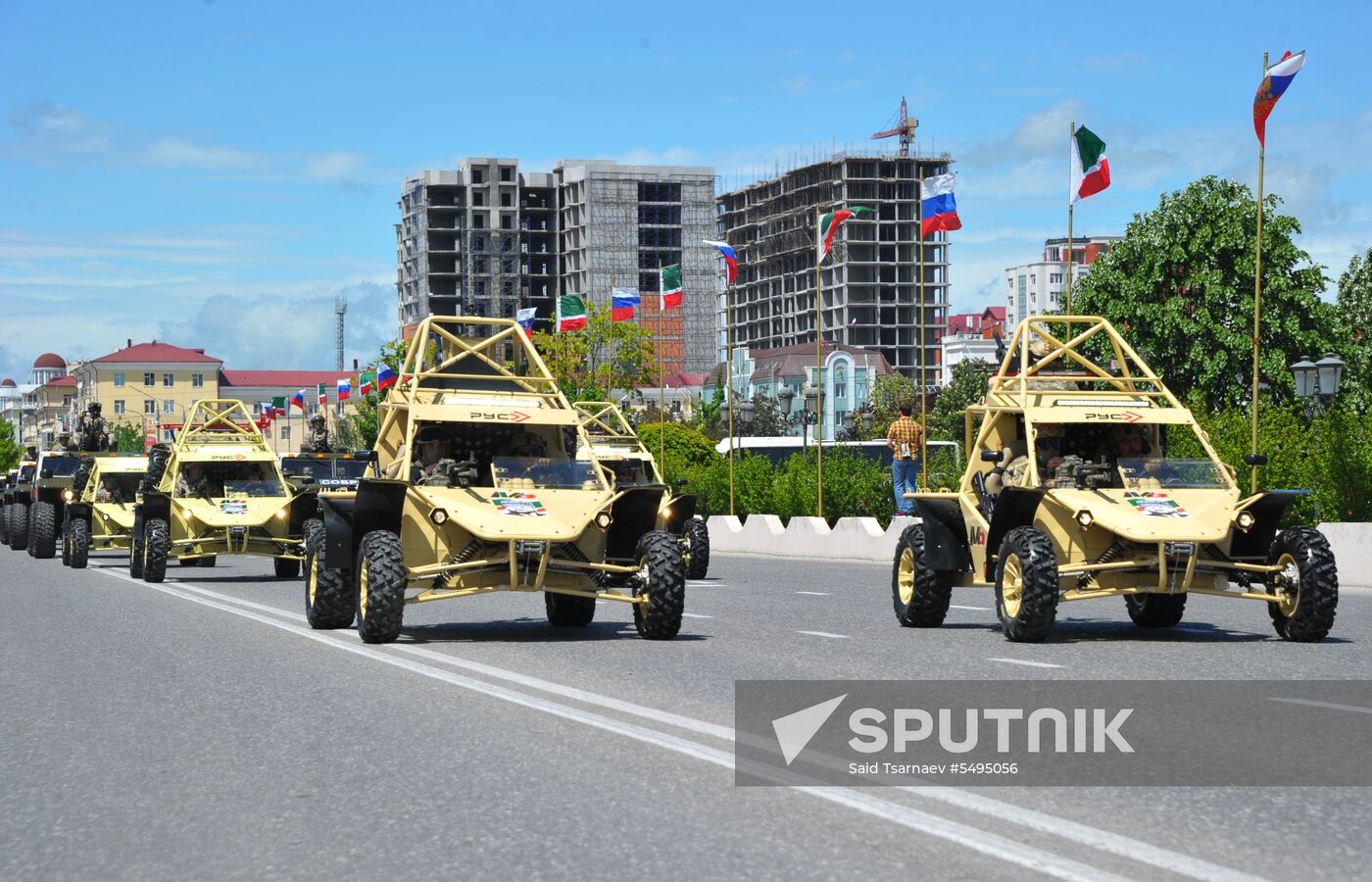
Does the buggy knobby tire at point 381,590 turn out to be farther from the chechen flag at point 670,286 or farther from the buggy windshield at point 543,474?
the chechen flag at point 670,286

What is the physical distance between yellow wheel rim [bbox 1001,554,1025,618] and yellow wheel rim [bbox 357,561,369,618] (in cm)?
512

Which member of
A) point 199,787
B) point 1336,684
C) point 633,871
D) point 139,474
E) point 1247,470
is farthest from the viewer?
point 139,474

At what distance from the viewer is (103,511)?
35.5 metres

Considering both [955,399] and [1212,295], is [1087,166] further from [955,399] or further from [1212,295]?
[955,399]

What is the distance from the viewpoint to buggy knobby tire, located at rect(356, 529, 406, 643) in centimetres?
1539

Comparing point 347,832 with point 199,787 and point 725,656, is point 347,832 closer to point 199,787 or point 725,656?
point 199,787

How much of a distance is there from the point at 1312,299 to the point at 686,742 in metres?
58.8

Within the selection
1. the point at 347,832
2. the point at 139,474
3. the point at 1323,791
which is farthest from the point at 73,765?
the point at 139,474

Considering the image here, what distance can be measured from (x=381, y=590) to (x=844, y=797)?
26.7 feet

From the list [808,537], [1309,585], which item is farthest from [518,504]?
[808,537]

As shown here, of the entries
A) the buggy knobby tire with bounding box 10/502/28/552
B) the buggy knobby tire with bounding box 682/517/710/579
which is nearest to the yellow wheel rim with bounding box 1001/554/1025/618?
the buggy knobby tire with bounding box 682/517/710/579

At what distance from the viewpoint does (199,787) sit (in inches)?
332

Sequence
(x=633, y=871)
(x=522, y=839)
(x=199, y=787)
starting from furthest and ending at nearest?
1. (x=199, y=787)
2. (x=522, y=839)
3. (x=633, y=871)

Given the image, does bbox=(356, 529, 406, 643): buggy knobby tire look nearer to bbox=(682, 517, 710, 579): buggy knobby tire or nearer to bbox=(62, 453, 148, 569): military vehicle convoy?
bbox=(682, 517, 710, 579): buggy knobby tire
